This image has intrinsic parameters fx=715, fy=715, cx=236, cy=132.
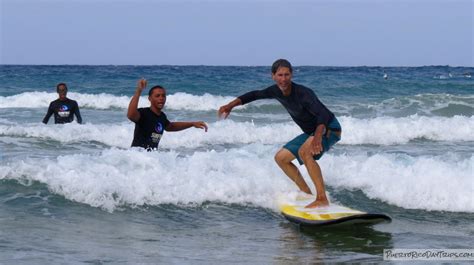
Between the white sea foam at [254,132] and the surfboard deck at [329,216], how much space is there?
703 cm

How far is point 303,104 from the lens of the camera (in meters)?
7.07

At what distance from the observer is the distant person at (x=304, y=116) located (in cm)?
700

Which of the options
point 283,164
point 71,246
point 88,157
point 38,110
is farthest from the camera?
point 38,110

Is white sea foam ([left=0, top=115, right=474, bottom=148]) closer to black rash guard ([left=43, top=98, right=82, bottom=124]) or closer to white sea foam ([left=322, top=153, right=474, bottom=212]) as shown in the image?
black rash guard ([left=43, top=98, right=82, bottom=124])

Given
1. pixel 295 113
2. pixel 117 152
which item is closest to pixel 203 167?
pixel 117 152

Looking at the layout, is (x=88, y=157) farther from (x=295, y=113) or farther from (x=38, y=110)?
(x=38, y=110)

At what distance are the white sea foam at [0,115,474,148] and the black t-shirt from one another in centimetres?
602

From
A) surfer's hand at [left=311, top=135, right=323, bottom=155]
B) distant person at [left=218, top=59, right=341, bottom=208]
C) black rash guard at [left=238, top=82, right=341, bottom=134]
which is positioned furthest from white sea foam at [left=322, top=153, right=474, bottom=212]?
surfer's hand at [left=311, top=135, right=323, bottom=155]

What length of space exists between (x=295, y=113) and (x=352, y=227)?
127cm

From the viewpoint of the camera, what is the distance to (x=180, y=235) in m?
6.87

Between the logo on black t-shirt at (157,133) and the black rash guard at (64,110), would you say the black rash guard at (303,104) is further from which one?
the black rash guard at (64,110)

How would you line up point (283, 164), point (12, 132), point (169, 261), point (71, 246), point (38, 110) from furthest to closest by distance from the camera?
point (38, 110)
point (12, 132)
point (283, 164)
point (71, 246)
point (169, 261)

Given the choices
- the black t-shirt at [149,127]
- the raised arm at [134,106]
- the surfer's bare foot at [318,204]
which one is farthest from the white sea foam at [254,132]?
the surfer's bare foot at [318,204]

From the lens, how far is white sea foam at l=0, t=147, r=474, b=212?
8.32m
